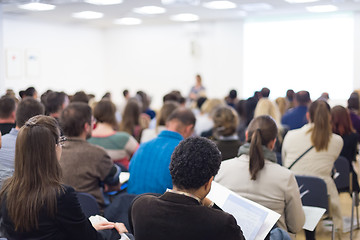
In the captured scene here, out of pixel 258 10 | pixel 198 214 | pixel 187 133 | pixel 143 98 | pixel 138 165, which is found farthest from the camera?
pixel 258 10

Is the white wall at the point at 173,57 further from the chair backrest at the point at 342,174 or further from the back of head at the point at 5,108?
the back of head at the point at 5,108

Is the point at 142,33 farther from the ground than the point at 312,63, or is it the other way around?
the point at 142,33

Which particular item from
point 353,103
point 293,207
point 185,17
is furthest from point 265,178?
point 185,17

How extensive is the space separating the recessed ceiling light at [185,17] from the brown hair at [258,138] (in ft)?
31.4

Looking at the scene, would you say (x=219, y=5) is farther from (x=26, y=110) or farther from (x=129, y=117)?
Answer: (x=26, y=110)

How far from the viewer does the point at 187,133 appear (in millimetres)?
3512

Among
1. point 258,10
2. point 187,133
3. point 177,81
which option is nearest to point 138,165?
point 187,133

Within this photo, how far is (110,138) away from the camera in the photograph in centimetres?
419

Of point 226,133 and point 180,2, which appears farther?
point 180,2

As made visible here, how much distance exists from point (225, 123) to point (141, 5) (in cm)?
658

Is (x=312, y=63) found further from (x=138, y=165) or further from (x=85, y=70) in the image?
(x=138, y=165)

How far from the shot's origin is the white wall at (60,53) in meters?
12.3

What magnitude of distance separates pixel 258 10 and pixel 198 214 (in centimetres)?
1036

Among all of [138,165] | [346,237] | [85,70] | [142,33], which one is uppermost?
[142,33]
